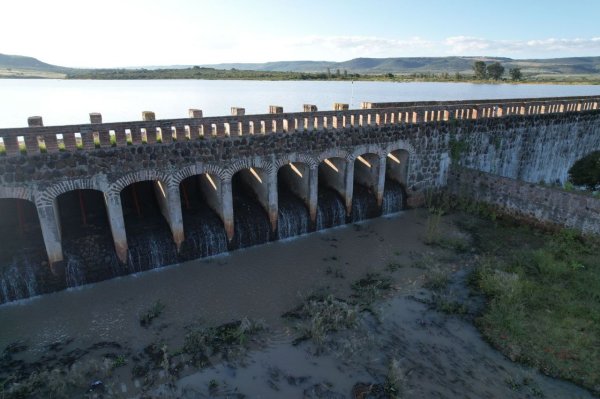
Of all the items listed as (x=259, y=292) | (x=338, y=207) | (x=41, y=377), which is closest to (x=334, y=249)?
(x=338, y=207)

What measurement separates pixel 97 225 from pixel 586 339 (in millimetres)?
15625

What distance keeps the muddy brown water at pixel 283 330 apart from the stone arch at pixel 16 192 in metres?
3.14

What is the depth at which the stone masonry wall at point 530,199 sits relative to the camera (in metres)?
15.1

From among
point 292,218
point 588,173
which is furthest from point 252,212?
point 588,173

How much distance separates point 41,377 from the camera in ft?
28.5

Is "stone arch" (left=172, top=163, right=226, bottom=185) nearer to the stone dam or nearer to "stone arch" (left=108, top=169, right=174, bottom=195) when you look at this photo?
the stone dam

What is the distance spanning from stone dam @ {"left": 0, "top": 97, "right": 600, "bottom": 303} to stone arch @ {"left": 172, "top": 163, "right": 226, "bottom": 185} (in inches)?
1.5

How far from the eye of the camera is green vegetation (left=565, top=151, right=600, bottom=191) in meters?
21.5

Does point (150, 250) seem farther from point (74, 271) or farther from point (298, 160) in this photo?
point (298, 160)

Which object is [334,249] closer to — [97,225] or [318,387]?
[318,387]

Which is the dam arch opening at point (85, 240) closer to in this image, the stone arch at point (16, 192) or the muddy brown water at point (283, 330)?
the muddy brown water at point (283, 330)

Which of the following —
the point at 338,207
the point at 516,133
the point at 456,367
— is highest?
the point at 516,133

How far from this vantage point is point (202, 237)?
571 inches

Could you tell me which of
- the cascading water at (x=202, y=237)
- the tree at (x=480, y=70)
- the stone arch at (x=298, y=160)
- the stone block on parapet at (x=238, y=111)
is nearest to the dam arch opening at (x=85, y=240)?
the cascading water at (x=202, y=237)
